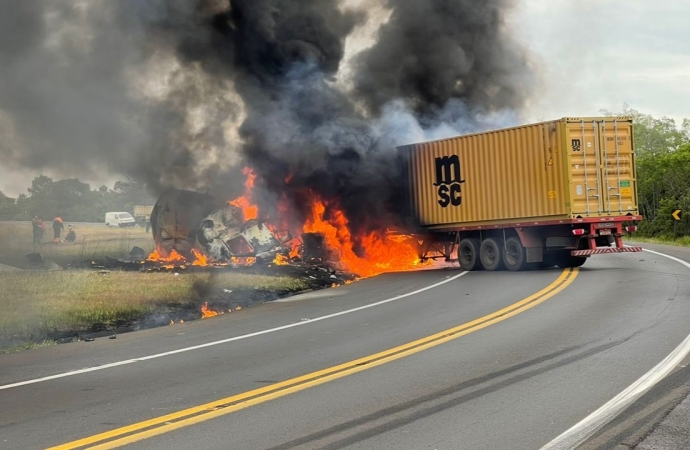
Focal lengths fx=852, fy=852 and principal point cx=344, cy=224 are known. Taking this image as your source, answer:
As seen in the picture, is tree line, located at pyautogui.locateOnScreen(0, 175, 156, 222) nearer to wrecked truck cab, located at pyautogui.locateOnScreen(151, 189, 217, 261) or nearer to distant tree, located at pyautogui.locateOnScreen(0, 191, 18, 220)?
distant tree, located at pyautogui.locateOnScreen(0, 191, 18, 220)

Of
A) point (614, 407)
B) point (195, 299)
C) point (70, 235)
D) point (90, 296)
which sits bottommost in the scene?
Result: point (614, 407)

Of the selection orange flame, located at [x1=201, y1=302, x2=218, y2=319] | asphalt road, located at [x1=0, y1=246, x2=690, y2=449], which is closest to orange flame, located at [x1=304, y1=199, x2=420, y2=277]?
orange flame, located at [x1=201, y1=302, x2=218, y2=319]

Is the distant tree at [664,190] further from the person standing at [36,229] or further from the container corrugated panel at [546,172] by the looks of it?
the person standing at [36,229]

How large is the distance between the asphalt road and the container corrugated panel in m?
6.58

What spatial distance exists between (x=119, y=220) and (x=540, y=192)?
20390mm

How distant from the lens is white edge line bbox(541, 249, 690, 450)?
560 centimetres

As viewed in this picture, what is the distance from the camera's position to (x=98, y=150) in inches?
914

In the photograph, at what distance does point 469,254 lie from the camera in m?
23.1

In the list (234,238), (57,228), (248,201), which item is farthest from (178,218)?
(57,228)

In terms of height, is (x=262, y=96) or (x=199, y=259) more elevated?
(x=262, y=96)

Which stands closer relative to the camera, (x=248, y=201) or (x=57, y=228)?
(x=57, y=228)

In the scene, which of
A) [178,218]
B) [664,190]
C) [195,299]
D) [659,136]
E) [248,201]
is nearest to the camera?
[195,299]

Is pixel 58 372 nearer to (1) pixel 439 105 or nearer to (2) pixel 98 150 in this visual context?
(2) pixel 98 150

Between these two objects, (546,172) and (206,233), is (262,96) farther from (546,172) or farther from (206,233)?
(546,172)
